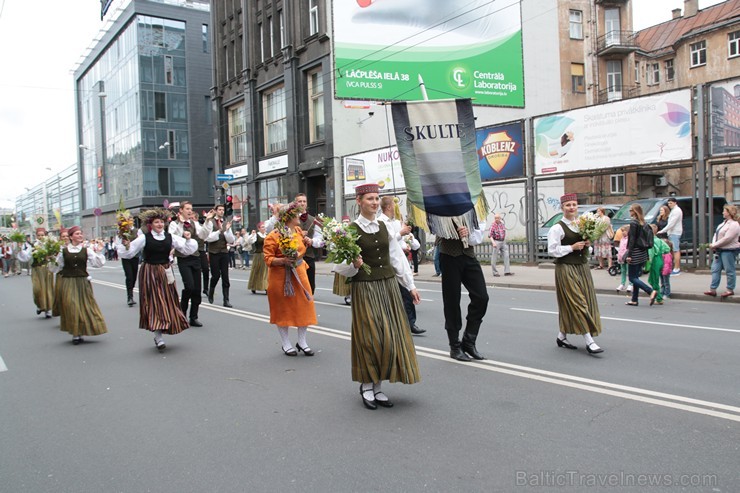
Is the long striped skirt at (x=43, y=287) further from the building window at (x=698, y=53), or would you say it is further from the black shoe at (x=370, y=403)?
the building window at (x=698, y=53)

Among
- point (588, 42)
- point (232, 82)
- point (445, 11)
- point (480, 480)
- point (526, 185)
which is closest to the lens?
point (480, 480)

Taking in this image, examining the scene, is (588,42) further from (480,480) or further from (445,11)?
(480,480)

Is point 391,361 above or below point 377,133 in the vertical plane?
below

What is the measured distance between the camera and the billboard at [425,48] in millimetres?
28641

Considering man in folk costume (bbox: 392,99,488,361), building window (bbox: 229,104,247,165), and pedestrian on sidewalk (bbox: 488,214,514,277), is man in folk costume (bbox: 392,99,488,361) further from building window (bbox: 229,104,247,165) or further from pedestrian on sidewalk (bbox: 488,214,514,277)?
building window (bbox: 229,104,247,165)

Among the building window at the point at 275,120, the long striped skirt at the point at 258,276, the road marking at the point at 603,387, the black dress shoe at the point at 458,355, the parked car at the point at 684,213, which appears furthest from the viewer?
the building window at the point at 275,120

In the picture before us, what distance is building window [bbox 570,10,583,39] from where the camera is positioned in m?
36.0

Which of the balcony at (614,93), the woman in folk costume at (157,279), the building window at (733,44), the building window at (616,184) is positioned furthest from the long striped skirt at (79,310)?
the building window at (733,44)

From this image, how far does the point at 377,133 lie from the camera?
101ft

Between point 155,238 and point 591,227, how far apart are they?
573cm

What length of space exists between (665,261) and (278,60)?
90.5 ft

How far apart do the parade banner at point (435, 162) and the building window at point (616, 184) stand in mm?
31281

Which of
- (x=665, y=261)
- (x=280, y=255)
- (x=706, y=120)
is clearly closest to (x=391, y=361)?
(x=280, y=255)

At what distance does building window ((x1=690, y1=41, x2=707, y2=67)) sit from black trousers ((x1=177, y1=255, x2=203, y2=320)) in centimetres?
4078
